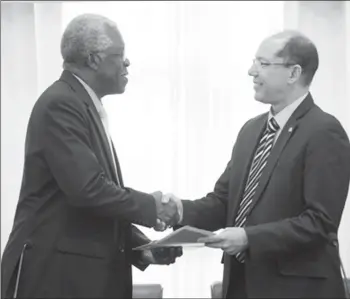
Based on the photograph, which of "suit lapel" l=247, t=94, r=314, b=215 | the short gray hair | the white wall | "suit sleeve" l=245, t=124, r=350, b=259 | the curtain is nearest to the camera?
"suit sleeve" l=245, t=124, r=350, b=259

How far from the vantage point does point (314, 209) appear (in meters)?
2.54

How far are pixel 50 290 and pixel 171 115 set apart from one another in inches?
78.7

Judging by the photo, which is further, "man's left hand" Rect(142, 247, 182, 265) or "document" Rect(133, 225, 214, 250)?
"man's left hand" Rect(142, 247, 182, 265)

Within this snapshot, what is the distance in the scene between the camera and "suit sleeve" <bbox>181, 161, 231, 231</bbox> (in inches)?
119

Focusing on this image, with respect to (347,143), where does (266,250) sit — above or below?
below

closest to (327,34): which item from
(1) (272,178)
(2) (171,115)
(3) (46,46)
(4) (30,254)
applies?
(2) (171,115)

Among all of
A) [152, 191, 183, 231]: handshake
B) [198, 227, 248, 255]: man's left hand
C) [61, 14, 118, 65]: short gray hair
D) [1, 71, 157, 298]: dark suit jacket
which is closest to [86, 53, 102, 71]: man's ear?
[61, 14, 118, 65]: short gray hair

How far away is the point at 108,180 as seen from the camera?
2.68 meters

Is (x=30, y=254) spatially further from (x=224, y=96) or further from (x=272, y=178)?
(x=224, y=96)

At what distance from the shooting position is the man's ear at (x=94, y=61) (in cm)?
278

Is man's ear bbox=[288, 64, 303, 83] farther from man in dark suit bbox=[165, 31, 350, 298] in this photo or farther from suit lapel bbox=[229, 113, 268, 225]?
suit lapel bbox=[229, 113, 268, 225]

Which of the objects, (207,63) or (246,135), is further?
(207,63)

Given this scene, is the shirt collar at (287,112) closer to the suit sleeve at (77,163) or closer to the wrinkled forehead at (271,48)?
the wrinkled forehead at (271,48)

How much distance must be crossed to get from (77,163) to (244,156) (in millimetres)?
664
